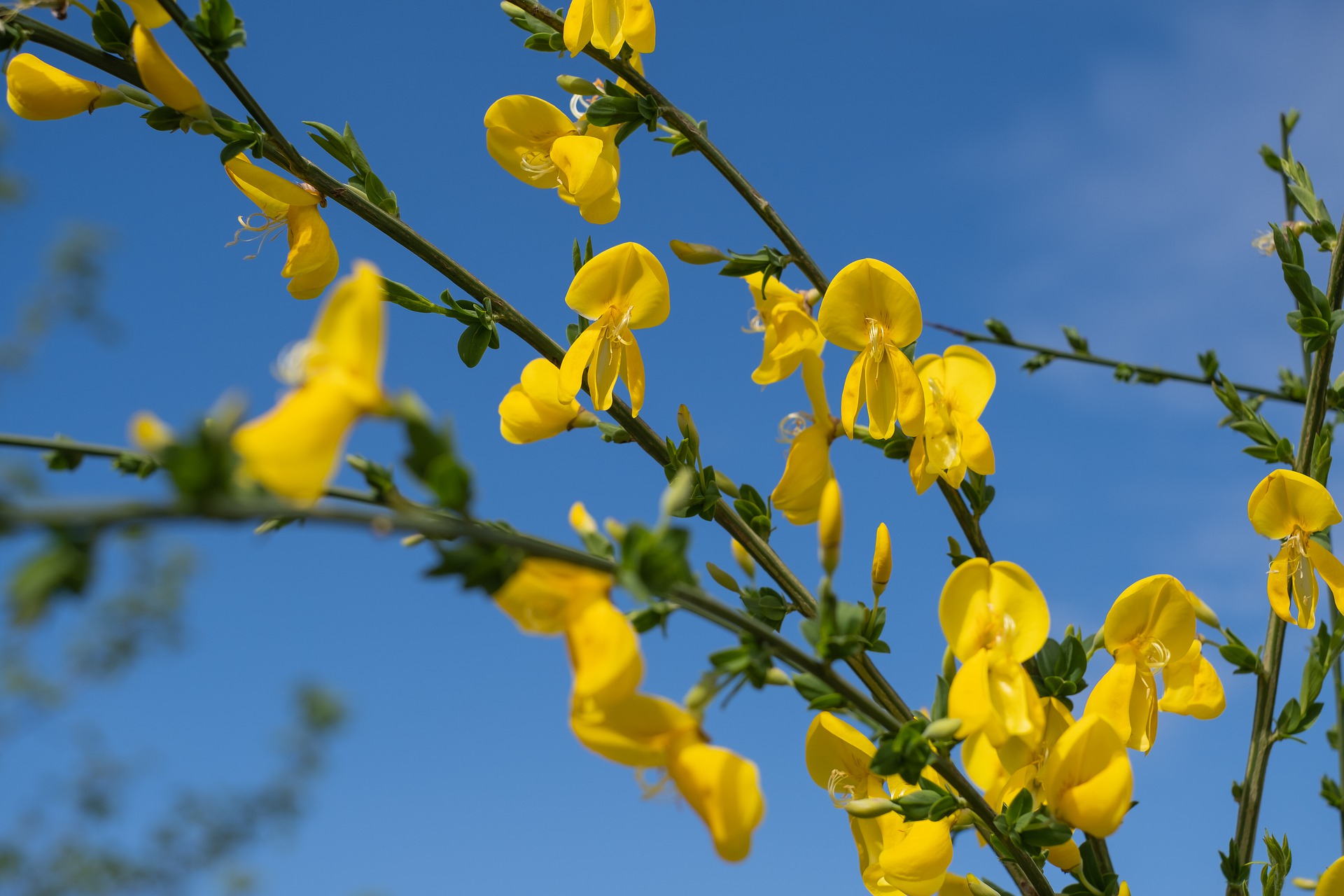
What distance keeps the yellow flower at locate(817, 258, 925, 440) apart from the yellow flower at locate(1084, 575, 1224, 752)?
0.26 m

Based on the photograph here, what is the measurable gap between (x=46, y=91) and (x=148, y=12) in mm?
195

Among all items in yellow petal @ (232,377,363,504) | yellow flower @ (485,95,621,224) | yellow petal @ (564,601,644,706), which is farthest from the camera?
yellow flower @ (485,95,621,224)

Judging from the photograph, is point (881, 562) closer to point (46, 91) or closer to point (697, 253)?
point (697, 253)

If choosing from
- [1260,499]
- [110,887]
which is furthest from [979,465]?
[110,887]

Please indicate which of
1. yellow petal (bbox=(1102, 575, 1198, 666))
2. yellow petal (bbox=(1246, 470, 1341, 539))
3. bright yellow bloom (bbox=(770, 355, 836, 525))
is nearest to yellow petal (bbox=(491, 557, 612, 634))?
bright yellow bloom (bbox=(770, 355, 836, 525))

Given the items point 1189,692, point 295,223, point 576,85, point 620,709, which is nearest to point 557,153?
point 576,85

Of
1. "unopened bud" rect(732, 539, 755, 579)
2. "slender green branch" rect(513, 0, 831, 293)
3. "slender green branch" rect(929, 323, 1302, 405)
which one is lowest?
"unopened bud" rect(732, 539, 755, 579)

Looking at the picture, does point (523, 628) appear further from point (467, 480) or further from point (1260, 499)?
point (1260, 499)

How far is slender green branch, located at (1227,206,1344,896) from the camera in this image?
107 centimetres

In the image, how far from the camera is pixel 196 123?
0.97 m

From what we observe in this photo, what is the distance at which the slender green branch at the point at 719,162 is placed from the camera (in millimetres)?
1090

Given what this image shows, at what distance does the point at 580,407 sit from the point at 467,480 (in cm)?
59

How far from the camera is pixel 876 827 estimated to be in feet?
3.09

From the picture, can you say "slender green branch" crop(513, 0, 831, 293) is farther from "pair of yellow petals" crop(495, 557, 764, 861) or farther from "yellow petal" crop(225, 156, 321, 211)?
"pair of yellow petals" crop(495, 557, 764, 861)
